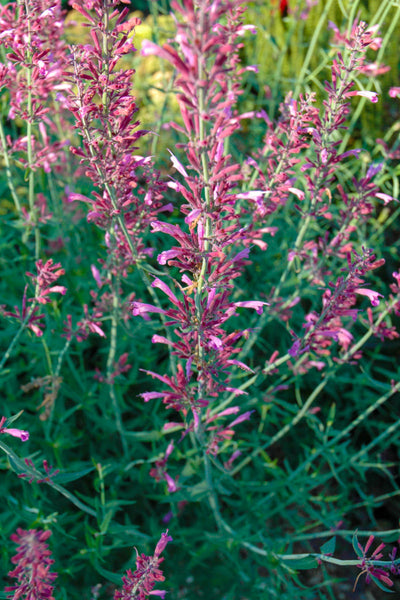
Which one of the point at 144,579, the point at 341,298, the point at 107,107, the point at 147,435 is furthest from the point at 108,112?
the point at 147,435

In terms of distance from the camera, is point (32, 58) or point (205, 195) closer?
point (205, 195)

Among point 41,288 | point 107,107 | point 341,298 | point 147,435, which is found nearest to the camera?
point 107,107

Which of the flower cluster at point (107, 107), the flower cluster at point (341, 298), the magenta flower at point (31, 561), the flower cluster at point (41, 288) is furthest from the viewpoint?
the flower cluster at point (41, 288)

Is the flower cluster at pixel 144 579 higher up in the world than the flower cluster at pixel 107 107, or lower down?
lower down

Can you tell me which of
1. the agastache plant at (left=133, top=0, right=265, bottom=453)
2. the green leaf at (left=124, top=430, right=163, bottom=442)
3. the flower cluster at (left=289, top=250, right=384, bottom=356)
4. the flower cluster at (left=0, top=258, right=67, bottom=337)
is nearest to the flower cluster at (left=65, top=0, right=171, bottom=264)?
the agastache plant at (left=133, top=0, right=265, bottom=453)

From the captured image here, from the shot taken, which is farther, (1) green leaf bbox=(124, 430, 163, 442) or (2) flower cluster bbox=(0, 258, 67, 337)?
(1) green leaf bbox=(124, 430, 163, 442)

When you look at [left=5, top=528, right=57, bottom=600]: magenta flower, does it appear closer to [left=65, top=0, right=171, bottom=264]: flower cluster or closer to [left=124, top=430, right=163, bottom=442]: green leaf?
[left=65, top=0, right=171, bottom=264]: flower cluster

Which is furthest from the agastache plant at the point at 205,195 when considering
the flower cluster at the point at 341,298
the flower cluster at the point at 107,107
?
the flower cluster at the point at 341,298

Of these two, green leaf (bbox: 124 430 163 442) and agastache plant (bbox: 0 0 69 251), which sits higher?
agastache plant (bbox: 0 0 69 251)

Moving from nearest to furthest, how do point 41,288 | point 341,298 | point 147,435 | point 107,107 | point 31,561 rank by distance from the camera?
point 31,561 < point 107,107 < point 341,298 < point 41,288 < point 147,435

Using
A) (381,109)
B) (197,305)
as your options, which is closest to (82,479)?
(197,305)

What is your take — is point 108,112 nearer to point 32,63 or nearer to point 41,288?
point 32,63

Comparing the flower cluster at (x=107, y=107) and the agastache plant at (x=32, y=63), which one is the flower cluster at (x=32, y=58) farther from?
the flower cluster at (x=107, y=107)

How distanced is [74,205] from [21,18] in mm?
1731
